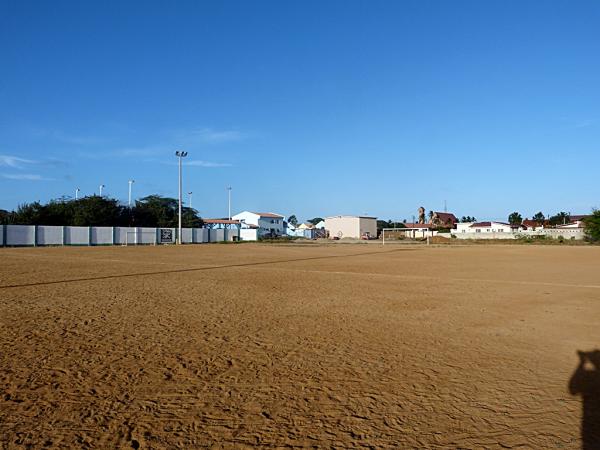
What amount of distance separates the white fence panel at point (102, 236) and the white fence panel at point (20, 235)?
706 cm

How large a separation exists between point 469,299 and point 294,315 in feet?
18.0

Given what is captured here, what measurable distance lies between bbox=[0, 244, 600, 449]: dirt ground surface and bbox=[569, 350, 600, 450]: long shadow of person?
0.06 ft

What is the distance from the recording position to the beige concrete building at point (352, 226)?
104 meters

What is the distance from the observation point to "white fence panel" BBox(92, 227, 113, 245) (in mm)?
54156

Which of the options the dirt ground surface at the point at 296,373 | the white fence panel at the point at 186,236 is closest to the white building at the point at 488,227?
the white fence panel at the point at 186,236

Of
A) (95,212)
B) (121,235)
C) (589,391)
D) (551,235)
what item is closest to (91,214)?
(95,212)

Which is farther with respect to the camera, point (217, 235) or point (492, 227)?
point (492, 227)

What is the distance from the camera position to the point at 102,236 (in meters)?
54.8

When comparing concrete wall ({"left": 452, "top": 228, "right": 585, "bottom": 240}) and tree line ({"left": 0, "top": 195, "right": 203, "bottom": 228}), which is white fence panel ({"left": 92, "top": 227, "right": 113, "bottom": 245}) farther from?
concrete wall ({"left": 452, "top": 228, "right": 585, "bottom": 240})

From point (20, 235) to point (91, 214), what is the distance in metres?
17.3

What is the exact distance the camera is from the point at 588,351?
273 inches

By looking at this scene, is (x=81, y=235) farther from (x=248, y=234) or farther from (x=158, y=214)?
(x=248, y=234)

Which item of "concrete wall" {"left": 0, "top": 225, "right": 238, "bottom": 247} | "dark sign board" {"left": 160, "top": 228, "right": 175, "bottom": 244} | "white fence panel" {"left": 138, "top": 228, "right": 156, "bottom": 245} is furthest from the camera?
"dark sign board" {"left": 160, "top": 228, "right": 175, "bottom": 244}

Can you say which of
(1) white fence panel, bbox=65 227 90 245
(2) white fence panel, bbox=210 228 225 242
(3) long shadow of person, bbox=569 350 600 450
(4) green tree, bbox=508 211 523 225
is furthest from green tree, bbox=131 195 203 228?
(4) green tree, bbox=508 211 523 225
